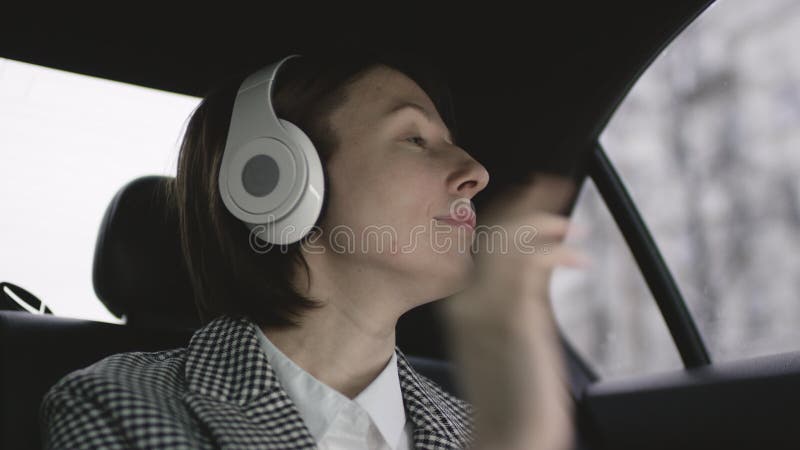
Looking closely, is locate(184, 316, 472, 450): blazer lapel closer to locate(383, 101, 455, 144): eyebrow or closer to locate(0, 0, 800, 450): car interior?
locate(0, 0, 800, 450): car interior

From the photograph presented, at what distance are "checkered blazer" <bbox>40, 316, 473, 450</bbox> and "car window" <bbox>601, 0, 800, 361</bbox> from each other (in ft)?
2.56

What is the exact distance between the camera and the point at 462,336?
3.22 feet

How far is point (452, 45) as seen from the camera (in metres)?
1.69

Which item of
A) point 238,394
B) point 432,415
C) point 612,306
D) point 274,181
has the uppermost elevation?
point 274,181

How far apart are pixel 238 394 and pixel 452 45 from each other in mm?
1017

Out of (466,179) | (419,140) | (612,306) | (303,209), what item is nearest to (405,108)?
(419,140)

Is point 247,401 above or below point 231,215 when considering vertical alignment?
below

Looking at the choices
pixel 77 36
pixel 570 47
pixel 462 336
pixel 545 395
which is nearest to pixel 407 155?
pixel 462 336

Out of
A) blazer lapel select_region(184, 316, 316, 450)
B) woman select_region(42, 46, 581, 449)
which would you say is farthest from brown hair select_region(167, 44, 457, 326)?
blazer lapel select_region(184, 316, 316, 450)

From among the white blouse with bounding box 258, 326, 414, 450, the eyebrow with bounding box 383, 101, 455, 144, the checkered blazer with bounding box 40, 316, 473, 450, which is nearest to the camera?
the checkered blazer with bounding box 40, 316, 473, 450

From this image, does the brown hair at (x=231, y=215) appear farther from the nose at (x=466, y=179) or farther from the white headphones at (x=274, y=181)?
the nose at (x=466, y=179)

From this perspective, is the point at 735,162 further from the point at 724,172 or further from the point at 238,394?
the point at 238,394

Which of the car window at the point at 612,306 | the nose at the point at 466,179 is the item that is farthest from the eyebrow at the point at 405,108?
the car window at the point at 612,306

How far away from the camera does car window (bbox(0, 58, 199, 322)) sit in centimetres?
145
